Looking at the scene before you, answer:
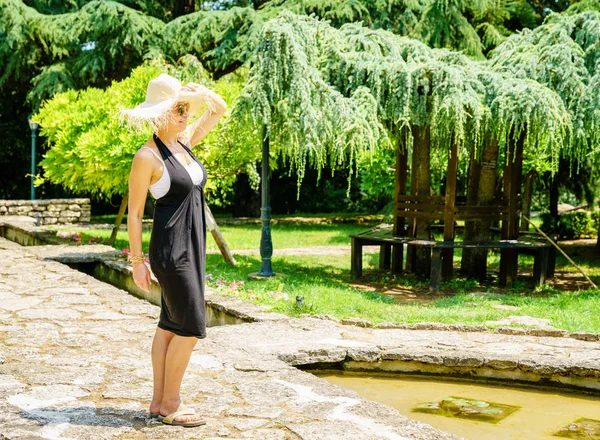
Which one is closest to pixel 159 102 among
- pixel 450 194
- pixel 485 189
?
pixel 450 194

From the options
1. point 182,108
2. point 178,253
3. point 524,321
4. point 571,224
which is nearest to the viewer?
point 178,253

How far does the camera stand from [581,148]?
34.8 feet

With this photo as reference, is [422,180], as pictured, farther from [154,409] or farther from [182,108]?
[154,409]

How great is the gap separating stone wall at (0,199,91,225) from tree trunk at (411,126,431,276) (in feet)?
40.2

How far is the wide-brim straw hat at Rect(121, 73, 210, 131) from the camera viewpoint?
4.21 m

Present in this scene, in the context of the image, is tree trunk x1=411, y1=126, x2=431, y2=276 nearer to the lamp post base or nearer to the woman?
the lamp post base

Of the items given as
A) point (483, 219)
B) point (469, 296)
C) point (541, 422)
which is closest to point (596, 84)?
point (483, 219)

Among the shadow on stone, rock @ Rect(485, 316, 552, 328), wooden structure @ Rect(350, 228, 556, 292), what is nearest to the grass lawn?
rock @ Rect(485, 316, 552, 328)

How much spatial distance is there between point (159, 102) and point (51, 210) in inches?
700

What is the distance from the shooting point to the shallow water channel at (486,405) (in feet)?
16.1

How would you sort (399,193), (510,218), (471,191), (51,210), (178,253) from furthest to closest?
1. (51,210)
2. (471,191)
3. (399,193)
4. (510,218)
5. (178,253)

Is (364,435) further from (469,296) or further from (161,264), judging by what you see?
(469,296)

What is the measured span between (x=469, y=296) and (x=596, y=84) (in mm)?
3362

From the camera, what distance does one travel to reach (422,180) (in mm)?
11492
